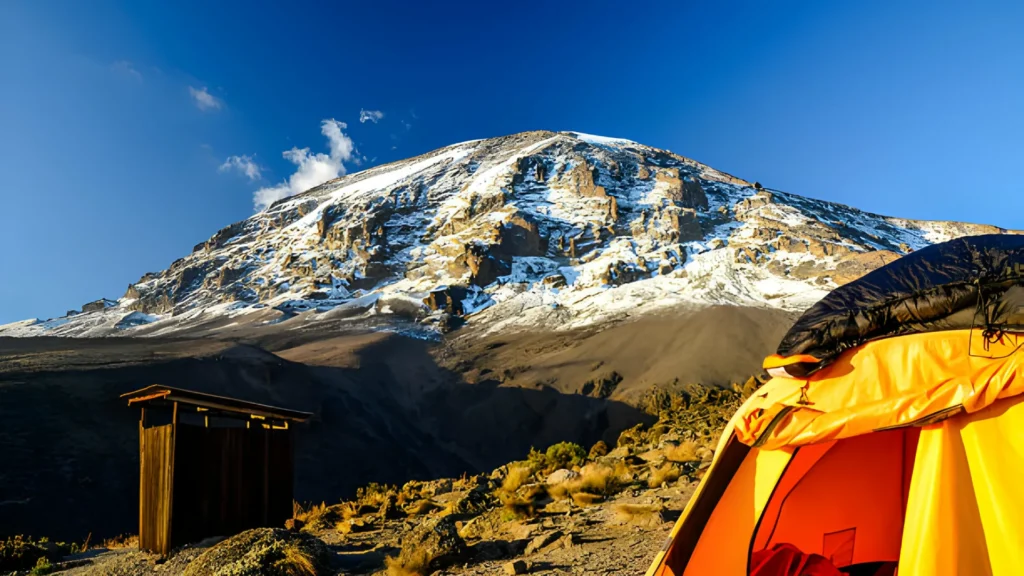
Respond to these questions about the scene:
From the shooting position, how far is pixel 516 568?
203 inches

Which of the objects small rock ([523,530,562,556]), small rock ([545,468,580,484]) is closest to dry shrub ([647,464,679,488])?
small rock ([545,468,580,484])

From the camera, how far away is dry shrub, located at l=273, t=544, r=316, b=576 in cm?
560

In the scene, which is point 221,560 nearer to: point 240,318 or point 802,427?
point 802,427

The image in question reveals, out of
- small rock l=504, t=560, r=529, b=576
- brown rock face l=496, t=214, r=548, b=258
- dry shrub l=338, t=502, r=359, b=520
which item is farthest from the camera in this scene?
brown rock face l=496, t=214, r=548, b=258

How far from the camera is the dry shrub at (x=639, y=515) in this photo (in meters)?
6.32

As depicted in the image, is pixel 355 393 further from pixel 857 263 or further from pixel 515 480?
pixel 857 263

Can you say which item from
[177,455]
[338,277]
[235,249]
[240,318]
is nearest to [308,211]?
[235,249]

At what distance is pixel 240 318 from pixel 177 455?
181 ft

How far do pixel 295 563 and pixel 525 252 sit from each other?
6376cm

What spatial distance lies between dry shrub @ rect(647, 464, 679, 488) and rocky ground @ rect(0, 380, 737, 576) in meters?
0.03

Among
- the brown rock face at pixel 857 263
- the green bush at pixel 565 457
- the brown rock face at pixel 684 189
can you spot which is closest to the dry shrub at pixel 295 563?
the green bush at pixel 565 457

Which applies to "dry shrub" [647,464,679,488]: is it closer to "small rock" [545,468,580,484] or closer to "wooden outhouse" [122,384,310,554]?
"small rock" [545,468,580,484]

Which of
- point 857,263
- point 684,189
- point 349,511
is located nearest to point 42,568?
point 349,511

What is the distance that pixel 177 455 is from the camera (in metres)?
8.33
